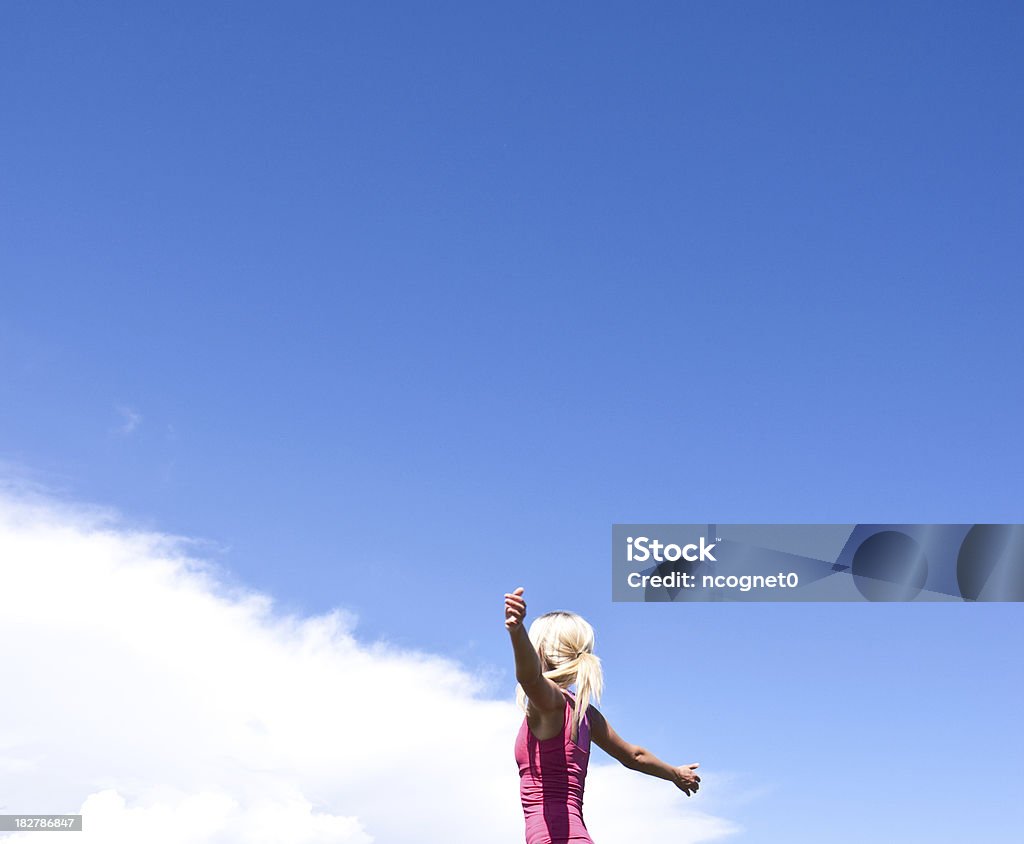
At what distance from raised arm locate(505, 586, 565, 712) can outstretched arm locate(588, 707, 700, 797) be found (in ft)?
2.45

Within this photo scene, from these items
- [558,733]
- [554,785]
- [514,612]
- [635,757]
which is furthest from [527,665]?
[635,757]

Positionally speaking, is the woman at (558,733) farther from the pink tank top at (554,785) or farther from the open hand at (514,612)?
the open hand at (514,612)

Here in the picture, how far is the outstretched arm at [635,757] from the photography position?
744 cm

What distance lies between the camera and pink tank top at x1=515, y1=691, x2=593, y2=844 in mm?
6773

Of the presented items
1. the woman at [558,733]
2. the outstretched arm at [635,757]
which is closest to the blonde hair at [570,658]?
the woman at [558,733]

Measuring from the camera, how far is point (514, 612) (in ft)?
20.0

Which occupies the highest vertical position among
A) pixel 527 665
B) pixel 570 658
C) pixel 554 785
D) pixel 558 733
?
pixel 570 658

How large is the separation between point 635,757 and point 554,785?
4.06 feet

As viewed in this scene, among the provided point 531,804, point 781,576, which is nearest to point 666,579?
point 781,576

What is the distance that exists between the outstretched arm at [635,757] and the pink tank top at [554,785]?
0.40m

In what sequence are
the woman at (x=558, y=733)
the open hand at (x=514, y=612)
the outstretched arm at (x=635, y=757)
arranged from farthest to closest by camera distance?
the outstretched arm at (x=635, y=757) < the woman at (x=558, y=733) < the open hand at (x=514, y=612)

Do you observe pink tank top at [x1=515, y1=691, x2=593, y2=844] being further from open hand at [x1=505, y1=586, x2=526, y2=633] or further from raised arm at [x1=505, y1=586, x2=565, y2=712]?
open hand at [x1=505, y1=586, x2=526, y2=633]

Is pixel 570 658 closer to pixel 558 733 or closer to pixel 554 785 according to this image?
pixel 558 733

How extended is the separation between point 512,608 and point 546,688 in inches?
29.5
